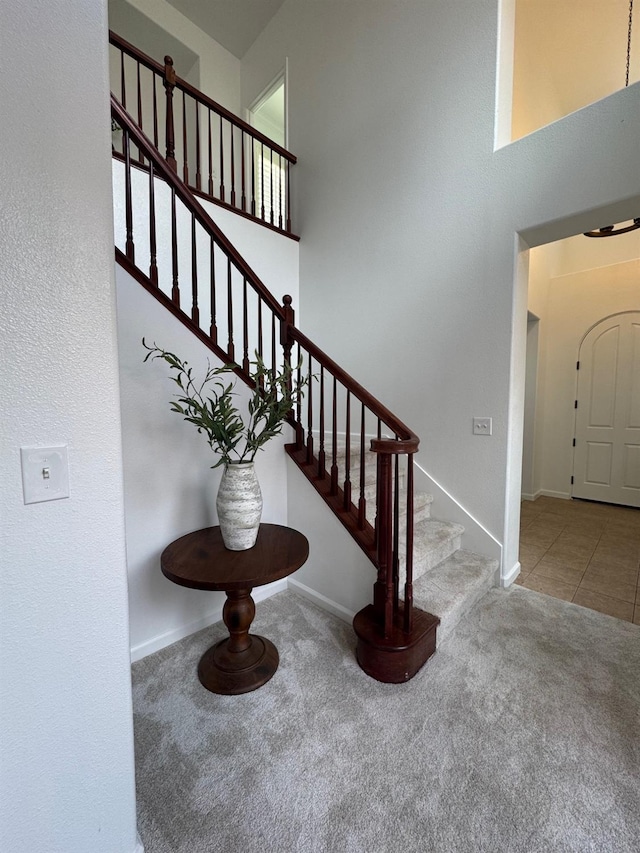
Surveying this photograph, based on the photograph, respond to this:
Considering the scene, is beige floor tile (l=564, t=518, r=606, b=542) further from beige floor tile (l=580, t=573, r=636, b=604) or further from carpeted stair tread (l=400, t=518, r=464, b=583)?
carpeted stair tread (l=400, t=518, r=464, b=583)

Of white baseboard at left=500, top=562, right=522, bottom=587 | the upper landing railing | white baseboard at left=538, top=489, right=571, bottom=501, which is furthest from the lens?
white baseboard at left=538, top=489, right=571, bottom=501

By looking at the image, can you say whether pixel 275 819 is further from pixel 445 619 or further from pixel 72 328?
pixel 72 328

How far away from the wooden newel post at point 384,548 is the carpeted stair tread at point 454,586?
327 millimetres

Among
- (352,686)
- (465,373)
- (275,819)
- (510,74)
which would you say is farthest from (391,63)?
(275,819)

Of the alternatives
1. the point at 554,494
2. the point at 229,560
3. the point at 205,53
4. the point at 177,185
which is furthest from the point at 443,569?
the point at 205,53

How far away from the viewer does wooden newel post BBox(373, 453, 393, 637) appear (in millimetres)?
1655

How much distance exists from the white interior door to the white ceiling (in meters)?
5.24

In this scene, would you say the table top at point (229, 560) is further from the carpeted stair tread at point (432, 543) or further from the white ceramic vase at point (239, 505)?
the carpeted stair tread at point (432, 543)

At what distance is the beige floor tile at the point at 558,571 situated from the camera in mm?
2547

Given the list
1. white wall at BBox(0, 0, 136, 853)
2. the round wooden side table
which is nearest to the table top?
the round wooden side table

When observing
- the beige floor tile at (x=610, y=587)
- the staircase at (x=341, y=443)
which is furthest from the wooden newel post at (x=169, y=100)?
the beige floor tile at (x=610, y=587)

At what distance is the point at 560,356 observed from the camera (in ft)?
15.1

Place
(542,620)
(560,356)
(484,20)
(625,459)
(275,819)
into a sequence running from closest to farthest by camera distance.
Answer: (275,819)
(542,620)
(484,20)
(625,459)
(560,356)

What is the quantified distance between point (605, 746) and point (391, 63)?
4.44 metres
